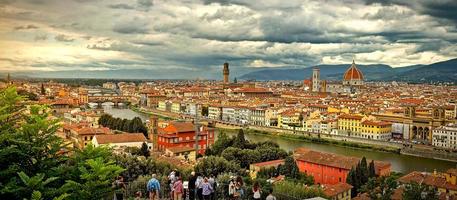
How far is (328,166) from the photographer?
24.9 feet

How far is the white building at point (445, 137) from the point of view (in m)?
12.0

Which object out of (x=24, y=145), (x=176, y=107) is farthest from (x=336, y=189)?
(x=176, y=107)

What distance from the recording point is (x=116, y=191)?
2910 mm

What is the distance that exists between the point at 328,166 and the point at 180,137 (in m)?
3.29

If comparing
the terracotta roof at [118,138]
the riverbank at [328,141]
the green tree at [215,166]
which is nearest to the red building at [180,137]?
the terracotta roof at [118,138]

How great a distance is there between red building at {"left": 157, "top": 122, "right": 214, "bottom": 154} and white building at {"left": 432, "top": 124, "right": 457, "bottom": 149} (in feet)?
20.3

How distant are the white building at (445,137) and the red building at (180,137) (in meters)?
6.18

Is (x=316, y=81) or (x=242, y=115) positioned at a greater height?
(x=316, y=81)

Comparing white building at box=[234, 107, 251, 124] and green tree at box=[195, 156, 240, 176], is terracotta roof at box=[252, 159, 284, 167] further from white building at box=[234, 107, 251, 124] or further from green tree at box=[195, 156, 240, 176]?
white building at box=[234, 107, 251, 124]

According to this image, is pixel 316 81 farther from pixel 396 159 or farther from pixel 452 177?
pixel 452 177

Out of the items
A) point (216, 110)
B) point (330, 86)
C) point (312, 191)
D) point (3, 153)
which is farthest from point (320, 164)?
point (330, 86)

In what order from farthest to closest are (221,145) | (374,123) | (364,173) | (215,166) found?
(374,123), (221,145), (364,173), (215,166)

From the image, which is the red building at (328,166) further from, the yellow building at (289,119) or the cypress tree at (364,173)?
the yellow building at (289,119)

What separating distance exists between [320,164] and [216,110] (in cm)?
1369
